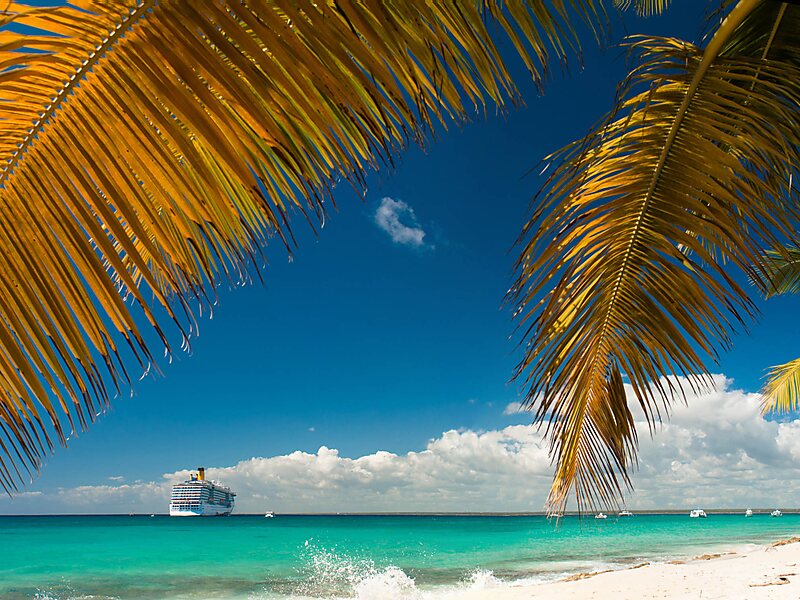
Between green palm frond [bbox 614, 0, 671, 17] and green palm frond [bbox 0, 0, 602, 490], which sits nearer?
green palm frond [bbox 0, 0, 602, 490]

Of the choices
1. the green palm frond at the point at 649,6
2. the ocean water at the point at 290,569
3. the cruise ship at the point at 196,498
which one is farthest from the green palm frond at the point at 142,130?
the cruise ship at the point at 196,498

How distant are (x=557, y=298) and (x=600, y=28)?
42.4 inches

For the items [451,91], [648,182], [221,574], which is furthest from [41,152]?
[221,574]

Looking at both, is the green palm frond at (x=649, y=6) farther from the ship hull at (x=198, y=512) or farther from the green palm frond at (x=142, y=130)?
the ship hull at (x=198, y=512)

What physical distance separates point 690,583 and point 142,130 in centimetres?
1225

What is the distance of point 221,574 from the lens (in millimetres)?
22969

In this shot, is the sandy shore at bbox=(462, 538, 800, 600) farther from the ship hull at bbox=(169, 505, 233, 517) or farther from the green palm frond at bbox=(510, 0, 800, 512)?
the ship hull at bbox=(169, 505, 233, 517)

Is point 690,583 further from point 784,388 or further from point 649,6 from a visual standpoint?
point 649,6

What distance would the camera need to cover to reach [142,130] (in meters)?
0.77

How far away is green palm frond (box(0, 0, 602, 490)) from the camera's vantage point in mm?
742

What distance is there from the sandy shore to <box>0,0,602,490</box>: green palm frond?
877cm

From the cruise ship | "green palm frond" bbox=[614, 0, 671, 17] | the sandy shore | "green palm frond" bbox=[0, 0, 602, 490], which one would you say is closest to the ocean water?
the sandy shore

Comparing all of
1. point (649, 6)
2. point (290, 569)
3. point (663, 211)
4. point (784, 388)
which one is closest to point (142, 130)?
point (663, 211)

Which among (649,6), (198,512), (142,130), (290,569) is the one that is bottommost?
(198,512)
